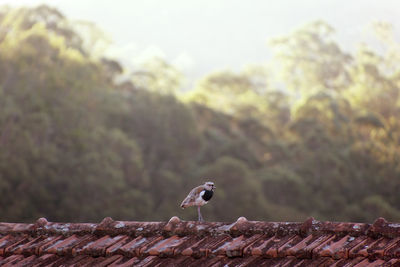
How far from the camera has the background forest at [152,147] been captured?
26.0 meters

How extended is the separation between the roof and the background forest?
20.1 meters

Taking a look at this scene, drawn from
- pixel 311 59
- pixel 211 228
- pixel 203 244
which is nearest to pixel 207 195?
pixel 211 228

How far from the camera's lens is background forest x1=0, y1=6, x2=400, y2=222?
85.5 feet

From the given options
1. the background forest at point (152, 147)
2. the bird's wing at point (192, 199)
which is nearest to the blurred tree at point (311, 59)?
the background forest at point (152, 147)

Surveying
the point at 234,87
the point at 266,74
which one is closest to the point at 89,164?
the point at 234,87

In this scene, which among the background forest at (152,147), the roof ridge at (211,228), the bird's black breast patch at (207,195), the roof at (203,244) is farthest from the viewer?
the background forest at (152,147)

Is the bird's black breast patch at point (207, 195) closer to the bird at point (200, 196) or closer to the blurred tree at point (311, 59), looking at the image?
the bird at point (200, 196)

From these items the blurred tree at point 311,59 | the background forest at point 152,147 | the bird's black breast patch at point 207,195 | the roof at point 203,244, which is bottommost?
the roof at point 203,244

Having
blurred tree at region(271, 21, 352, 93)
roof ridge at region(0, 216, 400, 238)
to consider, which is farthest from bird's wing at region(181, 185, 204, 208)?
blurred tree at region(271, 21, 352, 93)

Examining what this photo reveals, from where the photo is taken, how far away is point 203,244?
4383 millimetres

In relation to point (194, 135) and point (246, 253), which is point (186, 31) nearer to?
point (194, 135)

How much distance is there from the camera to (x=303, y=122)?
35.9 m

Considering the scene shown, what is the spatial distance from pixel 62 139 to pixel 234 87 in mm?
20601

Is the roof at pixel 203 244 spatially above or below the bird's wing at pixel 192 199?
below
